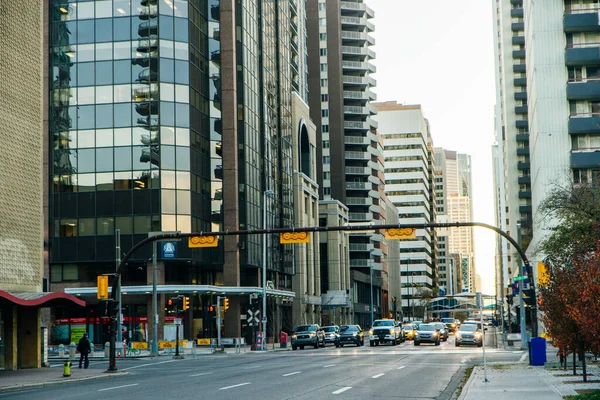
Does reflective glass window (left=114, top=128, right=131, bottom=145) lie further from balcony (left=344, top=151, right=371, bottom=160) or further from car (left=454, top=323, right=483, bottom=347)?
balcony (left=344, top=151, right=371, bottom=160)

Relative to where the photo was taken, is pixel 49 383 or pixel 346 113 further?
pixel 346 113

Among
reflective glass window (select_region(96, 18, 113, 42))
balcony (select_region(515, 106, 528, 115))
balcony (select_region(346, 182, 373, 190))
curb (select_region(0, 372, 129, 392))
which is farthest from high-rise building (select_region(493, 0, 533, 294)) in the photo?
curb (select_region(0, 372, 129, 392))

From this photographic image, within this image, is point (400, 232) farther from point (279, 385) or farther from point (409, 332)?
point (409, 332)

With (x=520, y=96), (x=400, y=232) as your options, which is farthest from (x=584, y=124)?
(x=520, y=96)

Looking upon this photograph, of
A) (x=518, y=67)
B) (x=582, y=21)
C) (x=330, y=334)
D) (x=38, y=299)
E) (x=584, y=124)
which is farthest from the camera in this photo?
(x=518, y=67)

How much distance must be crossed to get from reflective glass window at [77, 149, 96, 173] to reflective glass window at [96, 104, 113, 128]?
2325mm

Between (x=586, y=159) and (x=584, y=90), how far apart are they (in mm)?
5579

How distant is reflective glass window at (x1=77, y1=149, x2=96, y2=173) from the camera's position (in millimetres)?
70375

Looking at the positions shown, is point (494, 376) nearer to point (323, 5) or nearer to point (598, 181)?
point (598, 181)

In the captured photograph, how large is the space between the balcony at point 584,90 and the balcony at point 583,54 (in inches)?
64.8

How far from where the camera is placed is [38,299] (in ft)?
119

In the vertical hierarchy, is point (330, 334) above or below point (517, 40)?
below

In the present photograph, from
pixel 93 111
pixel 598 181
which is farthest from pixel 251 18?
pixel 598 181

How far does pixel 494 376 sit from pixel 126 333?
48913 mm
